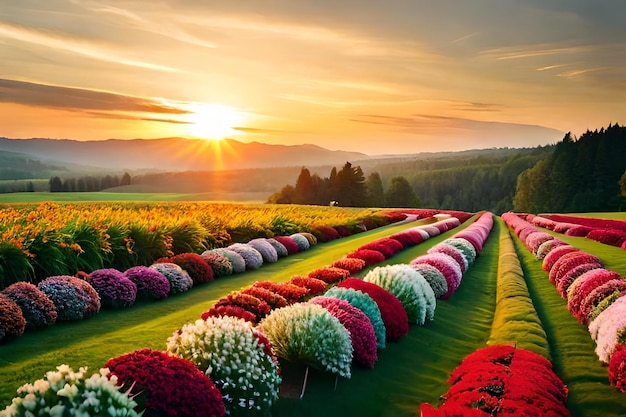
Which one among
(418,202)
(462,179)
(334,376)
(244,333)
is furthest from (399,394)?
(462,179)

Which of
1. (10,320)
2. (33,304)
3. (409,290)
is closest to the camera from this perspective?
(10,320)

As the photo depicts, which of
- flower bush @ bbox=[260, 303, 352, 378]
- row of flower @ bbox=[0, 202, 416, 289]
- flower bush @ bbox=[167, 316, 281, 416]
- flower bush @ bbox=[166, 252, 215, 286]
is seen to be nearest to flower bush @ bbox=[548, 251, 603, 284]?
flower bush @ bbox=[166, 252, 215, 286]

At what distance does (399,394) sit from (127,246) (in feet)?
32.8

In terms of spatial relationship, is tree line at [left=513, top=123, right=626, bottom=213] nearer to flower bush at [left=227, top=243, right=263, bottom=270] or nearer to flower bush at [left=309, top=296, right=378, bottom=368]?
flower bush at [left=227, top=243, right=263, bottom=270]

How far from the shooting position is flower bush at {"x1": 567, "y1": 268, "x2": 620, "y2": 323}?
13.0 meters

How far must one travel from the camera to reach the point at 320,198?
10525 centimetres

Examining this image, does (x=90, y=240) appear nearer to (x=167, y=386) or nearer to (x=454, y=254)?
(x=167, y=386)

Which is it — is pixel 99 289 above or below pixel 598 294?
below

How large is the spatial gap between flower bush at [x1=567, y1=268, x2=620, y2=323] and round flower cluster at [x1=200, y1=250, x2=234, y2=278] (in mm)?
9583

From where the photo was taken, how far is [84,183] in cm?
10756

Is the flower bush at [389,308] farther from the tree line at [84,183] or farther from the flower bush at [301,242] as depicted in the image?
the tree line at [84,183]

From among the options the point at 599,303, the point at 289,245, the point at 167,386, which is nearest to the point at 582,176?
the point at 289,245

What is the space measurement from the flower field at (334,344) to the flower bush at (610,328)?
4cm

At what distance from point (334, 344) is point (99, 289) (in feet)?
20.1
